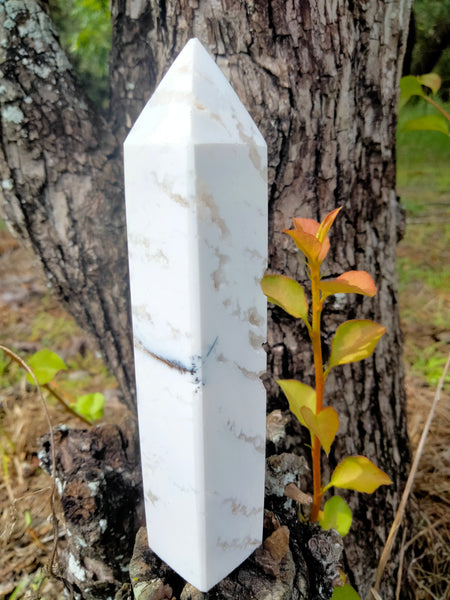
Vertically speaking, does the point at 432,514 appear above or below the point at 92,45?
below

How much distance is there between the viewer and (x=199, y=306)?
0.51m

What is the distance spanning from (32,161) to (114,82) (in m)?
0.25

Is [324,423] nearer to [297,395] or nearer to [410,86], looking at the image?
[297,395]

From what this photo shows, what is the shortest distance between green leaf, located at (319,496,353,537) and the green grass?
1065 mm

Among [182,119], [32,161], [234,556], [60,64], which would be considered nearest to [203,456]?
[234,556]

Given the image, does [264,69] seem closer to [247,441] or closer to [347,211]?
[347,211]

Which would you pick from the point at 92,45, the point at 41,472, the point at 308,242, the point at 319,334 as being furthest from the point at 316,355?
the point at 92,45

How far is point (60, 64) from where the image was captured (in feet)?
3.18

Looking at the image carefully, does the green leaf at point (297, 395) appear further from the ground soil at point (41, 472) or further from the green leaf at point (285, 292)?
the ground soil at point (41, 472)

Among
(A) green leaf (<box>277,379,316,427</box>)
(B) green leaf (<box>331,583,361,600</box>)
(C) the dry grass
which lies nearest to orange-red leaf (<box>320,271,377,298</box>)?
(A) green leaf (<box>277,379,316,427</box>)

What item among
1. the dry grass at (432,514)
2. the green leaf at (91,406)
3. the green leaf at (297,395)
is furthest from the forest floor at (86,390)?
the green leaf at (297,395)

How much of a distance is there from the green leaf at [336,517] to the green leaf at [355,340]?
28 cm

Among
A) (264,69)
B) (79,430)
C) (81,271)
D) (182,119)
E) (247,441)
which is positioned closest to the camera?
(182,119)

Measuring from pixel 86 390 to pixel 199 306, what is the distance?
145 cm
